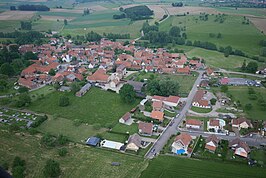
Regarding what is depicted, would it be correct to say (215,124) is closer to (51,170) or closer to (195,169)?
(195,169)

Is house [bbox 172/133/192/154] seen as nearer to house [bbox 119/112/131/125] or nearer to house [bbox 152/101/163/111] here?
house [bbox 119/112/131/125]

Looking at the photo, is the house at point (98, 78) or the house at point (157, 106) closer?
the house at point (157, 106)

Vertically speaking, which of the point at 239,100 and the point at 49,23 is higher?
the point at 49,23

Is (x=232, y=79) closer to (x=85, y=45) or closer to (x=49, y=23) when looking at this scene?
(x=85, y=45)

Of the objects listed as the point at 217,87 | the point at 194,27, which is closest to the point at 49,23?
the point at 194,27

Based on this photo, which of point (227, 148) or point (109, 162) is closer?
point (109, 162)

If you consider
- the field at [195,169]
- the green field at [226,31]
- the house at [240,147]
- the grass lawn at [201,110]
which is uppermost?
the green field at [226,31]

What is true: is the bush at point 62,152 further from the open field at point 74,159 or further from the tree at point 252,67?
the tree at point 252,67

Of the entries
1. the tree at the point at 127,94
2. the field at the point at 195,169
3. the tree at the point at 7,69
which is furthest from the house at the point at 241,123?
the tree at the point at 7,69
